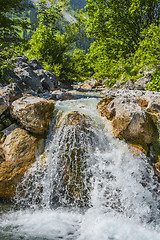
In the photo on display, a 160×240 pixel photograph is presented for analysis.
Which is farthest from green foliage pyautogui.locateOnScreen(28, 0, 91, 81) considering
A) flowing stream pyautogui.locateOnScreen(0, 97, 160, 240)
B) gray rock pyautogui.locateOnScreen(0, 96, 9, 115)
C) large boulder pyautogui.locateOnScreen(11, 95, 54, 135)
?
flowing stream pyautogui.locateOnScreen(0, 97, 160, 240)

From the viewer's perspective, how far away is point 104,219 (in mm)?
4324

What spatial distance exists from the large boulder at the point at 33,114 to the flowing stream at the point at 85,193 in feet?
1.62

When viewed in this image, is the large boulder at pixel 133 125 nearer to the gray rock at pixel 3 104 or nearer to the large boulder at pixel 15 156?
the large boulder at pixel 15 156

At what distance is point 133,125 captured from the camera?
5812 mm

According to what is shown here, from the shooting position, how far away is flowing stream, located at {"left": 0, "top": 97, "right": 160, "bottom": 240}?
12.9 feet

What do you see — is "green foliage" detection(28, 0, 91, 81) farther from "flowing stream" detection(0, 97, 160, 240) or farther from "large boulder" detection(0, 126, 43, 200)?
"flowing stream" detection(0, 97, 160, 240)

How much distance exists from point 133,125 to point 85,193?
302cm

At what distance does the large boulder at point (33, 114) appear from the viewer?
5.69 m

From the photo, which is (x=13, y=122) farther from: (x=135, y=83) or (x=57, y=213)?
(x=135, y=83)

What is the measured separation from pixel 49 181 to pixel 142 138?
3833mm

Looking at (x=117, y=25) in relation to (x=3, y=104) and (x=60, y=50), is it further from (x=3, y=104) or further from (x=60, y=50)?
(x=3, y=104)

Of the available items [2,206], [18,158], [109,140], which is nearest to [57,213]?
[2,206]

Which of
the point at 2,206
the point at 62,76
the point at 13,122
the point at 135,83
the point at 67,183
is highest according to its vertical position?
the point at 62,76

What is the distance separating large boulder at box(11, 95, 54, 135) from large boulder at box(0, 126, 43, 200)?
0.34m
